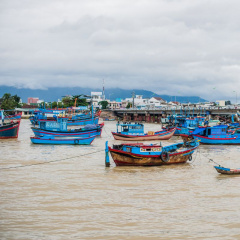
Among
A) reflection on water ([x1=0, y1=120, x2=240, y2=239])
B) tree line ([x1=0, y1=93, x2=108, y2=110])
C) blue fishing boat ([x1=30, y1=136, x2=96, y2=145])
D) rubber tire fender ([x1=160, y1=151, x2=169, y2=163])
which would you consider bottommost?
reflection on water ([x1=0, y1=120, x2=240, y2=239])

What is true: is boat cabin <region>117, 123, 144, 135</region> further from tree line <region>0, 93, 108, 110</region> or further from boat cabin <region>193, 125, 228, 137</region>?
tree line <region>0, 93, 108, 110</region>

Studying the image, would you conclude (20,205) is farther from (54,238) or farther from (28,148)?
(28,148)

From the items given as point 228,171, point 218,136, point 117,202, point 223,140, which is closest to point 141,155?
point 228,171

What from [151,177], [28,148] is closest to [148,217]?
[151,177]

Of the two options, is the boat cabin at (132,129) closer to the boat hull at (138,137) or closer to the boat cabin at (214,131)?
the boat hull at (138,137)

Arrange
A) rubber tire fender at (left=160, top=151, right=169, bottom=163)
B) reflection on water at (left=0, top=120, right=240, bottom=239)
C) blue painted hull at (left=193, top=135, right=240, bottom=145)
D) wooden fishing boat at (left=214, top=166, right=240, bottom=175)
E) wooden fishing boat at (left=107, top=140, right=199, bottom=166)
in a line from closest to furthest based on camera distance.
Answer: reflection on water at (left=0, top=120, right=240, bottom=239)
wooden fishing boat at (left=214, top=166, right=240, bottom=175)
wooden fishing boat at (left=107, top=140, right=199, bottom=166)
rubber tire fender at (left=160, top=151, right=169, bottom=163)
blue painted hull at (left=193, top=135, right=240, bottom=145)

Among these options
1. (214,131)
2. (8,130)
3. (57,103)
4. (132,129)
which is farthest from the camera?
(57,103)

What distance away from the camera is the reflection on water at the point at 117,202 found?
12.6 meters

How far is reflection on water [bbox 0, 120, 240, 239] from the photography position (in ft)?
41.4

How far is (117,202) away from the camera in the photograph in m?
15.8

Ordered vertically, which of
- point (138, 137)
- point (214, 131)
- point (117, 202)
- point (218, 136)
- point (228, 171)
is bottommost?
point (117, 202)

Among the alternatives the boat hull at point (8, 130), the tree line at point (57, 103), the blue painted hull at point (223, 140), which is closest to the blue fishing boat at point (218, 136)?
the blue painted hull at point (223, 140)

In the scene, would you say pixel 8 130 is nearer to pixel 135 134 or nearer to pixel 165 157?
pixel 135 134

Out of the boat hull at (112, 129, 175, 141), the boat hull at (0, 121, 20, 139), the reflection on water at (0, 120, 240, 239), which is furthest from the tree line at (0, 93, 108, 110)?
the reflection on water at (0, 120, 240, 239)
